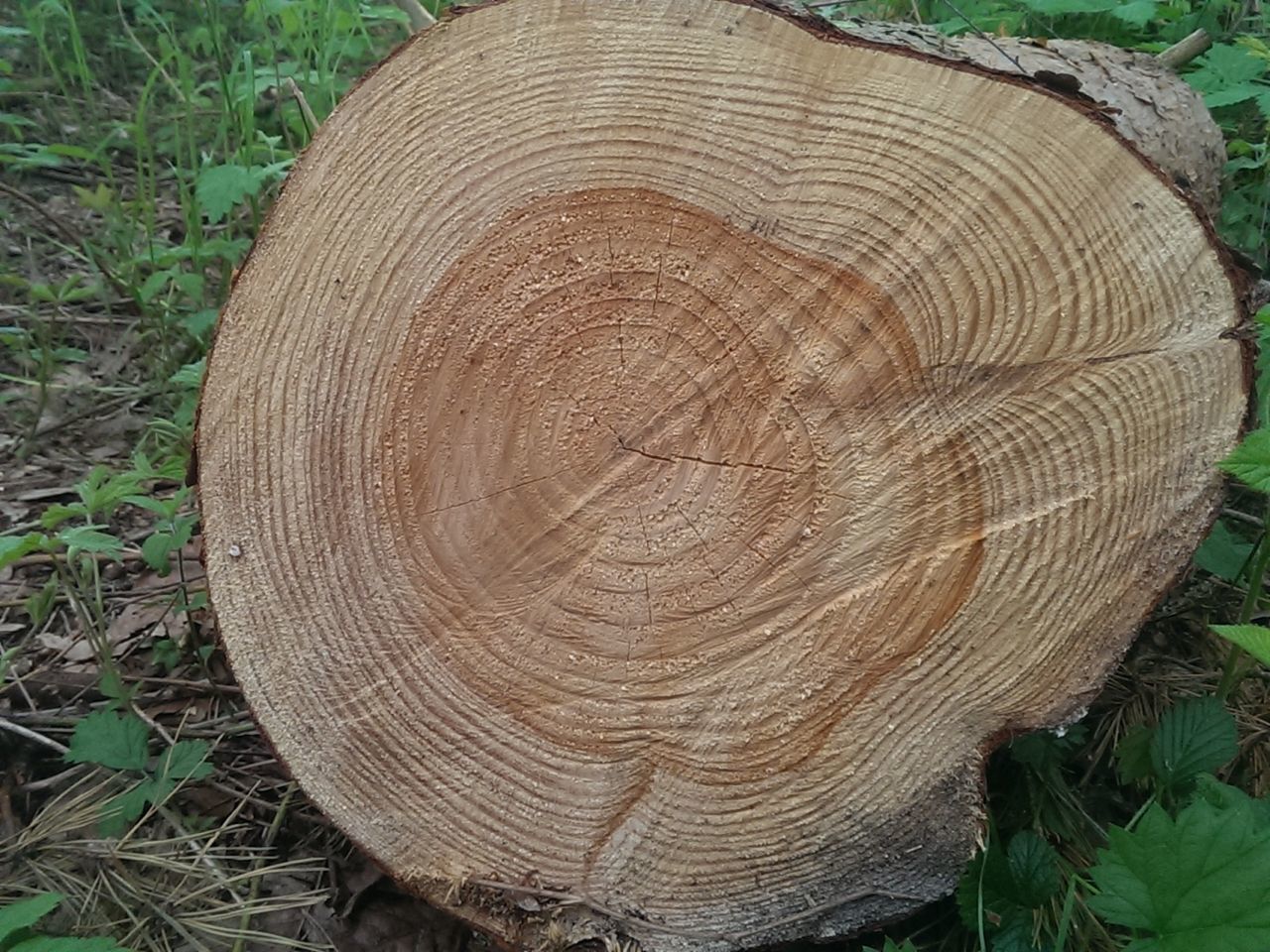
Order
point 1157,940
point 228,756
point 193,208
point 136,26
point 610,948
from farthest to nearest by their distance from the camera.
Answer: point 136,26 < point 193,208 < point 228,756 < point 610,948 < point 1157,940

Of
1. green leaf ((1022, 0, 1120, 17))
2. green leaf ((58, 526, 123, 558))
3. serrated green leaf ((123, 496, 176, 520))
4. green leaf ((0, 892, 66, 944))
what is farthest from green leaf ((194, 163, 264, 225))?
green leaf ((1022, 0, 1120, 17))

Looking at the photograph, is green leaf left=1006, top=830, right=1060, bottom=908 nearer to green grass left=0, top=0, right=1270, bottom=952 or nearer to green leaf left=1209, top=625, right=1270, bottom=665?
green grass left=0, top=0, right=1270, bottom=952

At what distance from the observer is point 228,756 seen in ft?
5.48

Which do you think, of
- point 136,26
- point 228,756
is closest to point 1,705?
point 228,756

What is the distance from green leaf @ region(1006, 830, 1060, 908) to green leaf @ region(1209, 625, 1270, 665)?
433mm

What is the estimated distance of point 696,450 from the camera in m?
1.29

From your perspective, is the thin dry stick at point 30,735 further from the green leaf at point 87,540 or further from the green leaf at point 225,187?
the green leaf at point 225,187

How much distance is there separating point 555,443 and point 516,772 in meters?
0.45

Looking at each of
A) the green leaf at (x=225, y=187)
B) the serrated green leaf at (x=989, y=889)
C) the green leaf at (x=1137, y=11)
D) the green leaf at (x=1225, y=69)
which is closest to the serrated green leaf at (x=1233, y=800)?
the serrated green leaf at (x=989, y=889)

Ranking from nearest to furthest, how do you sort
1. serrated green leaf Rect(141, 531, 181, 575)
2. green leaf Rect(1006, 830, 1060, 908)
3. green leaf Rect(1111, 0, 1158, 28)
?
green leaf Rect(1006, 830, 1060, 908), serrated green leaf Rect(141, 531, 181, 575), green leaf Rect(1111, 0, 1158, 28)

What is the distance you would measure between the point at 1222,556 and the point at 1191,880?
0.66m

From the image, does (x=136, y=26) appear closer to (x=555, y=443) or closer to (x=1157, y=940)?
(x=555, y=443)

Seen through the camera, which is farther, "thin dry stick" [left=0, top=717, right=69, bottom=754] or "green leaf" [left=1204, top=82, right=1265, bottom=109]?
"green leaf" [left=1204, top=82, right=1265, bottom=109]

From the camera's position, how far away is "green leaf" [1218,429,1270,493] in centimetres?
107
